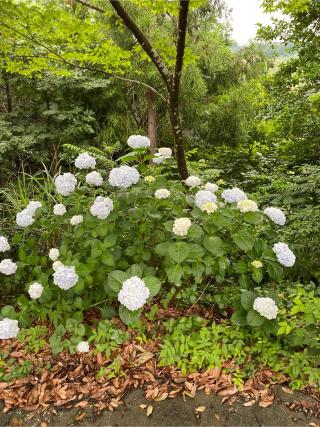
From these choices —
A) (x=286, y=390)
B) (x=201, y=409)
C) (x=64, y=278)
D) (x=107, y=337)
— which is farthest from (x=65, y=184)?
(x=286, y=390)

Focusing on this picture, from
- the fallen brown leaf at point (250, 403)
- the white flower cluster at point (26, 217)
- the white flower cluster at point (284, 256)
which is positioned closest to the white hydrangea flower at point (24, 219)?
the white flower cluster at point (26, 217)

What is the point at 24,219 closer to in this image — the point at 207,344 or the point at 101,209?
the point at 101,209

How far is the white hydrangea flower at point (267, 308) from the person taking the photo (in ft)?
6.93

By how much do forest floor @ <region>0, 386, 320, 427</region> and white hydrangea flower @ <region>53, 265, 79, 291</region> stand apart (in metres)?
0.80

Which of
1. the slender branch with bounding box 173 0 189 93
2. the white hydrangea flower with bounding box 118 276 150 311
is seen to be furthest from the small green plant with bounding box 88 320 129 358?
the slender branch with bounding box 173 0 189 93

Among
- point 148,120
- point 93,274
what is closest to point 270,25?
point 148,120

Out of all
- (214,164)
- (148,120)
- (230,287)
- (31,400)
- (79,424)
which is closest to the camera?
(79,424)

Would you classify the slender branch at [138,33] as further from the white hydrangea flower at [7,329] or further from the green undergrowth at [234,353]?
the white hydrangea flower at [7,329]

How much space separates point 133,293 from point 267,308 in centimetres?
86

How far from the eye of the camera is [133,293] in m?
1.94

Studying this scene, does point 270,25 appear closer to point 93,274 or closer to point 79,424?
point 93,274

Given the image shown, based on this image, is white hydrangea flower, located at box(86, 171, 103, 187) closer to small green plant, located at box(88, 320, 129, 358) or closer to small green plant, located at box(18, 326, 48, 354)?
small green plant, located at box(88, 320, 129, 358)

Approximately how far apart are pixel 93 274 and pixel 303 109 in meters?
3.83

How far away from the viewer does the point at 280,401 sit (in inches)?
82.3
